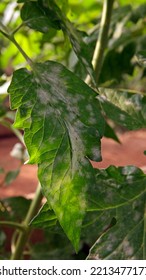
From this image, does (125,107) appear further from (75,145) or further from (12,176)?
(12,176)

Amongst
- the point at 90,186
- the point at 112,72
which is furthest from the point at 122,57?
the point at 90,186

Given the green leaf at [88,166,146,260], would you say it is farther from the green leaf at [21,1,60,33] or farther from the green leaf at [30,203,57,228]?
the green leaf at [21,1,60,33]

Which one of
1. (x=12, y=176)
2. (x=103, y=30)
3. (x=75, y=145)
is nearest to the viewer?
(x=75, y=145)

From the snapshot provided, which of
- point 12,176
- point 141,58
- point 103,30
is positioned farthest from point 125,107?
point 12,176

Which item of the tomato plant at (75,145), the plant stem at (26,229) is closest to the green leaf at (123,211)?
the tomato plant at (75,145)

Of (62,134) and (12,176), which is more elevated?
(62,134)

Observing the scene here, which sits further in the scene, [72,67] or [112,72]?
[112,72]

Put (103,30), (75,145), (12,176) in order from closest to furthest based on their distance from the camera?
1. (75,145)
2. (103,30)
3. (12,176)
